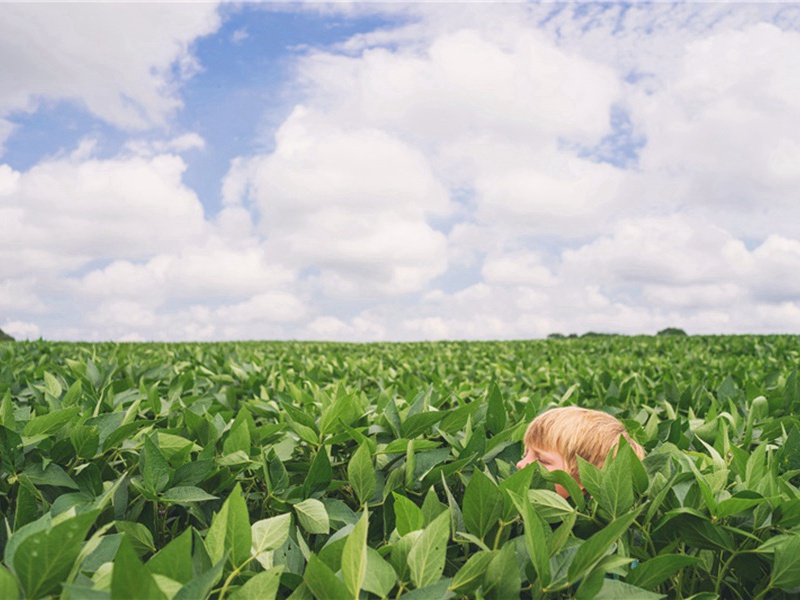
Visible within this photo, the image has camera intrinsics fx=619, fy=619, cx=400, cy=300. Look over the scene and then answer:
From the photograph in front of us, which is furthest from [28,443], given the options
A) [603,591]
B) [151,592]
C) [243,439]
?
[603,591]

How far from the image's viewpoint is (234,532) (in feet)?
5.40

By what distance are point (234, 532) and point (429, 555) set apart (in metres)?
0.52

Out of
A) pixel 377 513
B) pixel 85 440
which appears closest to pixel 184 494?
pixel 85 440

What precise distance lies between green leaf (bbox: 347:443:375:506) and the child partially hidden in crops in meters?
0.86

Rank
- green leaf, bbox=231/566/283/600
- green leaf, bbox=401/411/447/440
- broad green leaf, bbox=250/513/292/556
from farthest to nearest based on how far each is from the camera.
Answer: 1. green leaf, bbox=401/411/447/440
2. broad green leaf, bbox=250/513/292/556
3. green leaf, bbox=231/566/283/600

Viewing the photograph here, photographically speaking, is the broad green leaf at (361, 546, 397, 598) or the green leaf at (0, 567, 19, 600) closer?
the green leaf at (0, 567, 19, 600)

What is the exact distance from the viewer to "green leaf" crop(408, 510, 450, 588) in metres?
1.65

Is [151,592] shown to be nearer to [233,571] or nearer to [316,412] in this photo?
[233,571]

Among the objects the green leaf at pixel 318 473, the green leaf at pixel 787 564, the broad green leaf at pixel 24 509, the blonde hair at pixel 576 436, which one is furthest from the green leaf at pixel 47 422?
the green leaf at pixel 787 564

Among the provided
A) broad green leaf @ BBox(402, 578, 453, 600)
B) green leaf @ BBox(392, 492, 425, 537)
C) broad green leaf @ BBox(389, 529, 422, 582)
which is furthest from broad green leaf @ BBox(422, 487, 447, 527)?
broad green leaf @ BBox(402, 578, 453, 600)

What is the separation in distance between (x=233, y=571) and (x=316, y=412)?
215 centimetres

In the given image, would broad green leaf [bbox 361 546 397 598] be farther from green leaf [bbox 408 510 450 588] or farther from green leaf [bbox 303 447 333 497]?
green leaf [bbox 303 447 333 497]

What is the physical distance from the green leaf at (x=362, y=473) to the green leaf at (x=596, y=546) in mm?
876

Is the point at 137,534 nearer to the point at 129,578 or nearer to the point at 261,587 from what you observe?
the point at 261,587
